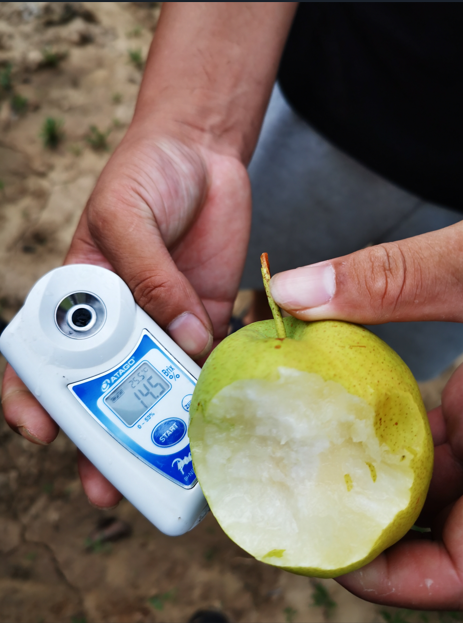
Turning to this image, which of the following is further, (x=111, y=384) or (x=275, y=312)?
(x=111, y=384)

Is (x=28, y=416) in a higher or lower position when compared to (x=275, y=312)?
lower

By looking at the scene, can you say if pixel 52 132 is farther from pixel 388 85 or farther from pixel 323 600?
pixel 323 600

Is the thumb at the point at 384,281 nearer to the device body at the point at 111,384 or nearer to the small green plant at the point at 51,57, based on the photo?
the device body at the point at 111,384

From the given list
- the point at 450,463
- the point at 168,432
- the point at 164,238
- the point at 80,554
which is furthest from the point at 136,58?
the point at 450,463

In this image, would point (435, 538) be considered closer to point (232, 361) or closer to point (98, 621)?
point (232, 361)

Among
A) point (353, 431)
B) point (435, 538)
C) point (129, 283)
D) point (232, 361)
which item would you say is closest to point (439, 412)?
point (435, 538)
